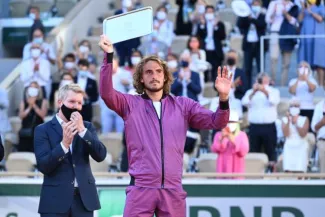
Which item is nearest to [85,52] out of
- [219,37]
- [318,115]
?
[219,37]

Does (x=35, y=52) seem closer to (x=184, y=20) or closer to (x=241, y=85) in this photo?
(x=184, y=20)

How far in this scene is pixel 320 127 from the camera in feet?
47.1

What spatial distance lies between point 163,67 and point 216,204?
2804mm

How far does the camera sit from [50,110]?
17.8 m

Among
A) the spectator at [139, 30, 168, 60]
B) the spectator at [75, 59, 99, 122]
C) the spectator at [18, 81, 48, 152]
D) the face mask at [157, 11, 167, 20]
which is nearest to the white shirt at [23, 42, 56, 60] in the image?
the spectator at [75, 59, 99, 122]

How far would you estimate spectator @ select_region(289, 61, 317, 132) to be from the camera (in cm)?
1566

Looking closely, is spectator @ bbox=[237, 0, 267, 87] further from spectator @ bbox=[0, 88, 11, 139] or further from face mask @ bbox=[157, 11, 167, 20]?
spectator @ bbox=[0, 88, 11, 139]

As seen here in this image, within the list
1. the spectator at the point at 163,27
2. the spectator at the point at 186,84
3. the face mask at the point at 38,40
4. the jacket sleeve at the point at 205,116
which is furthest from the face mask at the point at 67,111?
the face mask at the point at 38,40

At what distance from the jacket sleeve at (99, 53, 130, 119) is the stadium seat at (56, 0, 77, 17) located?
1279 centimetres

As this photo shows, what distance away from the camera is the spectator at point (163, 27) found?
1850cm

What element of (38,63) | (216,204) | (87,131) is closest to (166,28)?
(38,63)

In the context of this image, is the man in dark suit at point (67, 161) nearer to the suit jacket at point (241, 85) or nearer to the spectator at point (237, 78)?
the spectator at point (237, 78)

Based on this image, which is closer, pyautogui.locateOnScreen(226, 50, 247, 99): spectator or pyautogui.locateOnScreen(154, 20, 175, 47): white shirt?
pyautogui.locateOnScreen(226, 50, 247, 99): spectator

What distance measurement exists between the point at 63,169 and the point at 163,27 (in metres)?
9.75
